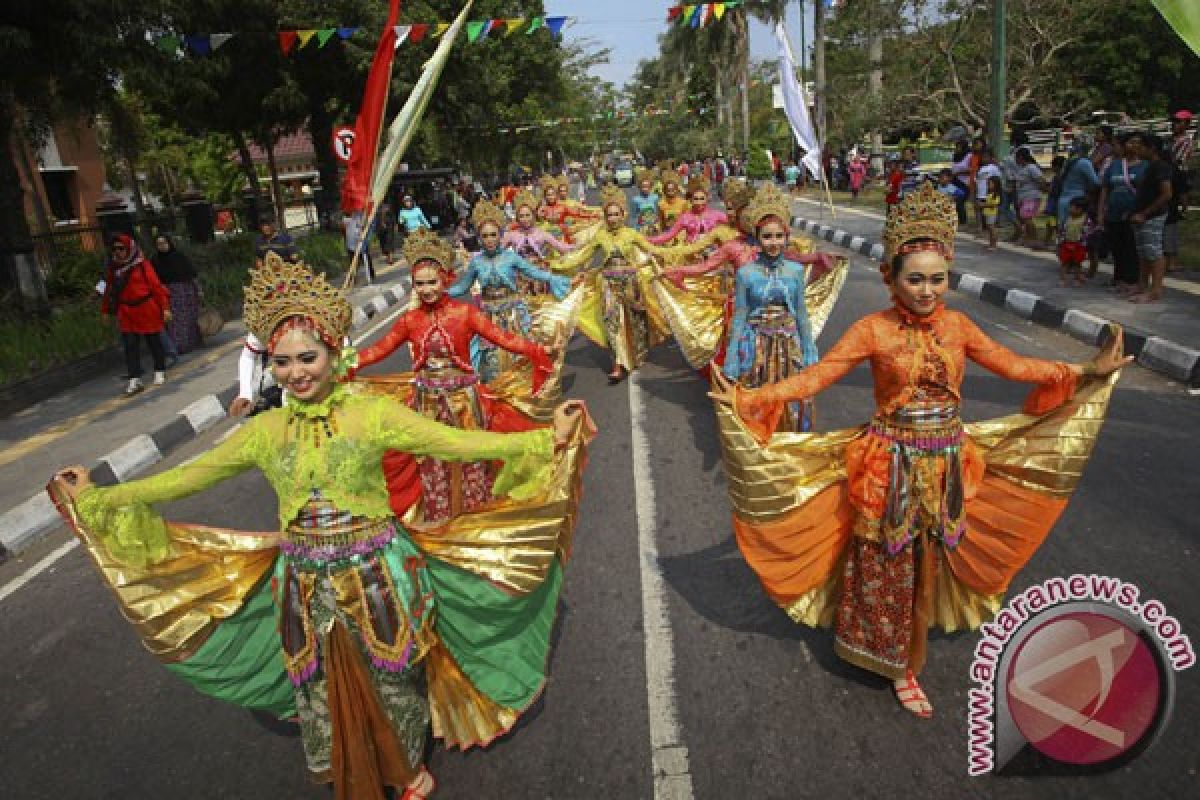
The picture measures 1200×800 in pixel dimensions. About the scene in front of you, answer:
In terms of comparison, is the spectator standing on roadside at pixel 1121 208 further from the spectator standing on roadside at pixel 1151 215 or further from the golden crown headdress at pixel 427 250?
the golden crown headdress at pixel 427 250

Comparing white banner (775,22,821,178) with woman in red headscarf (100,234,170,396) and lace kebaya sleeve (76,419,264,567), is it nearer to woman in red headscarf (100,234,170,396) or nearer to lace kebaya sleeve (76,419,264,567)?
lace kebaya sleeve (76,419,264,567)

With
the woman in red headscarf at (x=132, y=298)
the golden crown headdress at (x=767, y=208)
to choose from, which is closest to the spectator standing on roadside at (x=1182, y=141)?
the golden crown headdress at (x=767, y=208)

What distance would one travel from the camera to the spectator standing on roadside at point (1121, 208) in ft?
30.7

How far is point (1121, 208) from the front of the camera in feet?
30.9

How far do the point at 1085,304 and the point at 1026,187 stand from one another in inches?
190

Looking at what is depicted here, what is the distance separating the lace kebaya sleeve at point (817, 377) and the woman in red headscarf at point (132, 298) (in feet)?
26.9

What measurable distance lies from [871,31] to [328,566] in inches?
1001

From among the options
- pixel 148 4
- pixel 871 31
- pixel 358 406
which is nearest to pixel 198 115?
pixel 148 4

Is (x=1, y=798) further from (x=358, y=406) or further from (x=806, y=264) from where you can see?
(x=806, y=264)

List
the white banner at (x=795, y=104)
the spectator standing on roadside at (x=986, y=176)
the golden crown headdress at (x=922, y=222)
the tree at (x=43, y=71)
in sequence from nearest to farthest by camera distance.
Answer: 1. the golden crown headdress at (x=922, y=222)
2. the white banner at (x=795, y=104)
3. the tree at (x=43, y=71)
4. the spectator standing on roadside at (x=986, y=176)

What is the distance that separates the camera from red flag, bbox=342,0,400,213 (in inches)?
129

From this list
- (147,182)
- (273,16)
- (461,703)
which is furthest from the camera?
(147,182)

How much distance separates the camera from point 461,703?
3100mm

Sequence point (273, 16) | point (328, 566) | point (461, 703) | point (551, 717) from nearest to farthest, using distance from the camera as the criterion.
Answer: point (328, 566), point (461, 703), point (551, 717), point (273, 16)
